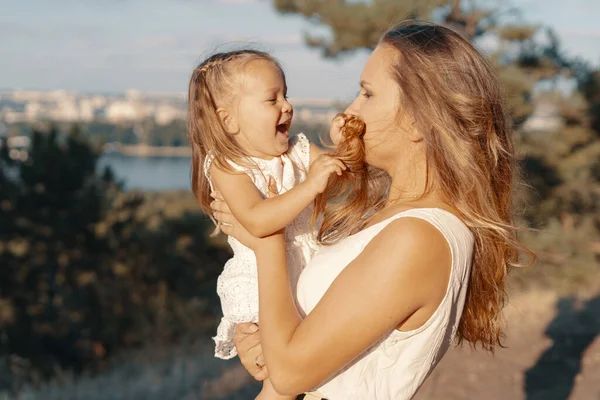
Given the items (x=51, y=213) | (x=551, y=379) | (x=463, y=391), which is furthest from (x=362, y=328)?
(x=51, y=213)

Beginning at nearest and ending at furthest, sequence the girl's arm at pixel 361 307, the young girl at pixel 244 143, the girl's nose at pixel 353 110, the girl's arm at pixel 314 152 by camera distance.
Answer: the girl's arm at pixel 361 307, the girl's nose at pixel 353 110, the young girl at pixel 244 143, the girl's arm at pixel 314 152

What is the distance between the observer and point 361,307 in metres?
1.60

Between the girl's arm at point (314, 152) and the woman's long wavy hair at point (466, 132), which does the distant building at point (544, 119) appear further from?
the woman's long wavy hair at point (466, 132)

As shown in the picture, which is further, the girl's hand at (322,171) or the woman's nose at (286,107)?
the woman's nose at (286,107)

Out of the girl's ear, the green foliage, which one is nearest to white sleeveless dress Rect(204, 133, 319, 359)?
the girl's ear

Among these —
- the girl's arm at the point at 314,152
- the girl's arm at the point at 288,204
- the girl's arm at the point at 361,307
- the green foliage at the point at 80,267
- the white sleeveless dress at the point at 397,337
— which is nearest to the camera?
the girl's arm at the point at 361,307

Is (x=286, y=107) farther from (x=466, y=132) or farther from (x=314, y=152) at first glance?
(x=466, y=132)

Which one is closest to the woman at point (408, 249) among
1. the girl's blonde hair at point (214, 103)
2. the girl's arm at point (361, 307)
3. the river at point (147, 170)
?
the girl's arm at point (361, 307)

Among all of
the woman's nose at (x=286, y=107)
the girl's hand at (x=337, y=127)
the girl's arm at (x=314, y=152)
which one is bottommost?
the girl's arm at (x=314, y=152)

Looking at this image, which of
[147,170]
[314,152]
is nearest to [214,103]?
[314,152]

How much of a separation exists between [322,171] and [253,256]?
0.49m

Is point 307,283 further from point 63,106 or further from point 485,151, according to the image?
point 63,106

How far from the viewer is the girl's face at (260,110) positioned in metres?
2.14

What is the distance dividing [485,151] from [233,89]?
0.79 metres
